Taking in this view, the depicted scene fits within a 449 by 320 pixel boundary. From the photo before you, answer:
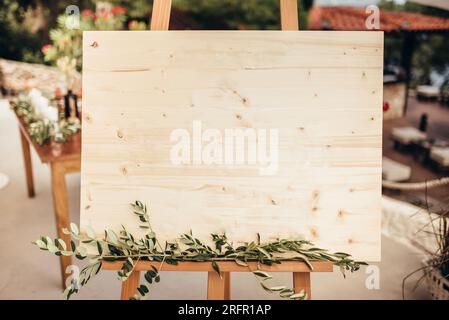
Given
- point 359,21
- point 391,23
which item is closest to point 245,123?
point 391,23

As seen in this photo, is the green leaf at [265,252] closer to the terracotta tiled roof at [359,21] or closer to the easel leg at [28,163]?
the easel leg at [28,163]

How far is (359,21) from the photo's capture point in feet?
33.0

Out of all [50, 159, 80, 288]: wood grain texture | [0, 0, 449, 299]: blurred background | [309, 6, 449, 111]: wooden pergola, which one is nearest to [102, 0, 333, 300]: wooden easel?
[0, 0, 449, 299]: blurred background

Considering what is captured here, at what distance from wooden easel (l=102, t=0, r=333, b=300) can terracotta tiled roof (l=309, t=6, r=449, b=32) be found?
832cm

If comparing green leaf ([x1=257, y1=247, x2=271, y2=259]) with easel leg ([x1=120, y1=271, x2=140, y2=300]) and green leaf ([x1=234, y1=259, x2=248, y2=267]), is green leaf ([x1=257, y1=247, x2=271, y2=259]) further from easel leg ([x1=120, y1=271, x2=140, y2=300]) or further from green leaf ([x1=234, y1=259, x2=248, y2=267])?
easel leg ([x1=120, y1=271, x2=140, y2=300])

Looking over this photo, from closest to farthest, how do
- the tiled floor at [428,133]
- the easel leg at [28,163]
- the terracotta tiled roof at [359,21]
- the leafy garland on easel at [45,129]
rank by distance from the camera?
the leafy garland on easel at [45,129] < the easel leg at [28,163] < the tiled floor at [428,133] < the terracotta tiled roof at [359,21]

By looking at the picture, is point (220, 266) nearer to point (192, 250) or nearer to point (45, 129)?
point (192, 250)

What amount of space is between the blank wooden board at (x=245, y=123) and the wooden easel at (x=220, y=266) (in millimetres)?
57

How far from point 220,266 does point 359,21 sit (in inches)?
399

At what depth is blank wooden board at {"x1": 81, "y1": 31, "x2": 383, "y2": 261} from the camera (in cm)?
110

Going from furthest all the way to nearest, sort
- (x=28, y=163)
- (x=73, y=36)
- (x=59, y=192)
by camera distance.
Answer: (x=73, y=36)
(x=28, y=163)
(x=59, y=192)

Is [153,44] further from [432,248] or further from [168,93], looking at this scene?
[432,248]

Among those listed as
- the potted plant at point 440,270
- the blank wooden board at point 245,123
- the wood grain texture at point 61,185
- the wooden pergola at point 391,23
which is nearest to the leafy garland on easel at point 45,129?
the wood grain texture at point 61,185

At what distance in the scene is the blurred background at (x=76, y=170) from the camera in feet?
6.74
